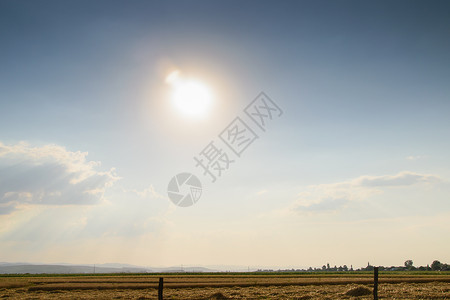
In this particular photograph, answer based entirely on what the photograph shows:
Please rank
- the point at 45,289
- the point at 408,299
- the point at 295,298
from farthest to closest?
the point at 45,289 < the point at 295,298 < the point at 408,299

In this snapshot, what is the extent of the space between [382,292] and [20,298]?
112 feet

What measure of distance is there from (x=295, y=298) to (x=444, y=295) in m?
13.3

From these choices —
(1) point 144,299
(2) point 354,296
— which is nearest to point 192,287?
(1) point 144,299

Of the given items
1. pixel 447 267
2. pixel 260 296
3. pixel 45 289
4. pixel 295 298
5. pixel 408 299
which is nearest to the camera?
pixel 408 299

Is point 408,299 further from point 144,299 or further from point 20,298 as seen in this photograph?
point 20,298

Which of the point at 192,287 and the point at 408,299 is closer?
the point at 408,299

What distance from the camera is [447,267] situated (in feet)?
606

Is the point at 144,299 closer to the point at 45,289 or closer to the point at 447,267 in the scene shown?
the point at 45,289

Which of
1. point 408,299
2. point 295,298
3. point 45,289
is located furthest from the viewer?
point 45,289

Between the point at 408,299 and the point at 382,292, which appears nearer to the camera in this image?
the point at 408,299

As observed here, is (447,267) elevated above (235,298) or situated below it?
below

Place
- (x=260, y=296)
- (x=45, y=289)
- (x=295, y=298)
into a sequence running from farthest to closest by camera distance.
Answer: (x=45, y=289), (x=260, y=296), (x=295, y=298)

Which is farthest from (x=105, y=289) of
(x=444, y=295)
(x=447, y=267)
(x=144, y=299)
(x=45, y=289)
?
(x=447, y=267)

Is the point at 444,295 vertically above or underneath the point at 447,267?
above
